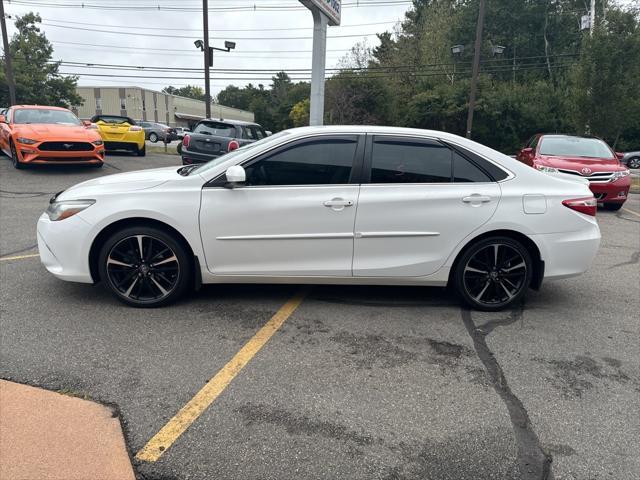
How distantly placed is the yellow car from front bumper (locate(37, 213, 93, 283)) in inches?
529

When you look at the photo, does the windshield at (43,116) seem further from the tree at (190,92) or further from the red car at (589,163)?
the tree at (190,92)

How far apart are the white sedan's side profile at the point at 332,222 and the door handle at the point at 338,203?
0.04 feet

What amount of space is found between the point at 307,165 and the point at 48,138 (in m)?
9.46

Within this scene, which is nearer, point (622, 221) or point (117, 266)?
point (117, 266)

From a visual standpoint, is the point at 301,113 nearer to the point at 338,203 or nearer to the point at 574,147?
the point at 574,147

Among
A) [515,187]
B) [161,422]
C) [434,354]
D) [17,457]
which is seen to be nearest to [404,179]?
[515,187]

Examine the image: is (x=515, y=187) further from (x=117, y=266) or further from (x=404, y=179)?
(x=117, y=266)

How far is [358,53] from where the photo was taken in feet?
157

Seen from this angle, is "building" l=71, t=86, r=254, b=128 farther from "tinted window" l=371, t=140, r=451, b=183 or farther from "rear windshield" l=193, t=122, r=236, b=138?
"tinted window" l=371, t=140, r=451, b=183

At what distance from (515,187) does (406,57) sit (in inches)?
1717

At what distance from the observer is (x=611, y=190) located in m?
9.66

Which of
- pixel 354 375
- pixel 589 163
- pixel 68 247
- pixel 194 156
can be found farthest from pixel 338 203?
pixel 194 156

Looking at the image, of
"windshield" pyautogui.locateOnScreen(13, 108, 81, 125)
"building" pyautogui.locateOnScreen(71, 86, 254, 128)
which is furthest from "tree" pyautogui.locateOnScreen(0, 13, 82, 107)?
"windshield" pyautogui.locateOnScreen(13, 108, 81, 125)

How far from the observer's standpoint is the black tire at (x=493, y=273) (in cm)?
412
